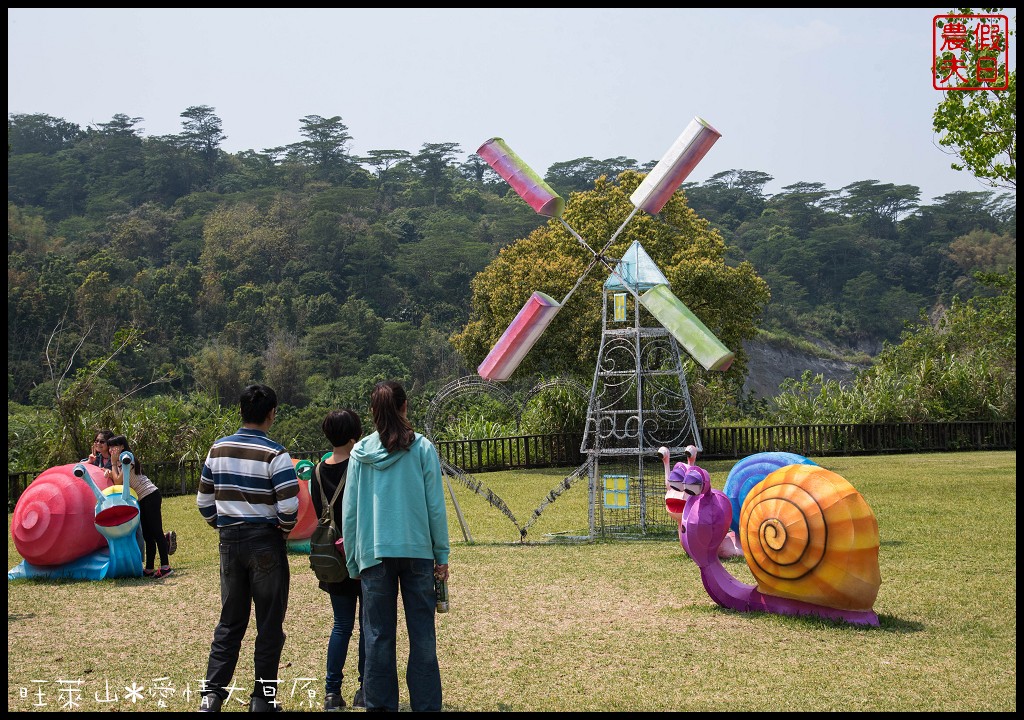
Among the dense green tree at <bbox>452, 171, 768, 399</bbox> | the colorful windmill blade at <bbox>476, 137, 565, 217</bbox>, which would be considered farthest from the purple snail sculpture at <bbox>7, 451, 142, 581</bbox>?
the dense green tree at <bbox>452, 171, 768, 399</bbox>

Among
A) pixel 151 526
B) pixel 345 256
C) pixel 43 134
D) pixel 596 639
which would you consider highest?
pixel 43 134

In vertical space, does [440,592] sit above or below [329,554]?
below

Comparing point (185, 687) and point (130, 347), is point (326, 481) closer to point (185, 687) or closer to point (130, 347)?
point (185, 687)

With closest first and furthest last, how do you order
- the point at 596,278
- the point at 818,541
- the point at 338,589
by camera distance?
the point at 338,589 → the point at 818,541 → the point at 596,278

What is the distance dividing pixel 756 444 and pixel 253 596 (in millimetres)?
20646

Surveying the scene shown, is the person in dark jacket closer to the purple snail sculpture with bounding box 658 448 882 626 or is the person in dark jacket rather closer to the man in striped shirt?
the man in striped shirt

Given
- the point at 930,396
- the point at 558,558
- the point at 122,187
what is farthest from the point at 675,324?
the point at 122,187

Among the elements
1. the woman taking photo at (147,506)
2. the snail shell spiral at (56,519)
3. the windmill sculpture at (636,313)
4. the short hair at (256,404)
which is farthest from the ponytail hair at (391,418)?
the windmill sculpture at (636,313)

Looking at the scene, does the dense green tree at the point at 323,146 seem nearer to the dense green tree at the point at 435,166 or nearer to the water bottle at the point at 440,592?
the dense green tree at the point at 435,166

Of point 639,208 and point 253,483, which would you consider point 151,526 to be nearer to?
point 253,483

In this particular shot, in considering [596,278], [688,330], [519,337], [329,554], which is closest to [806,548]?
[329,554]

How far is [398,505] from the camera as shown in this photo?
484 cm

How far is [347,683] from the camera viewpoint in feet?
19.3

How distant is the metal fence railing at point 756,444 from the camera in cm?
2080
